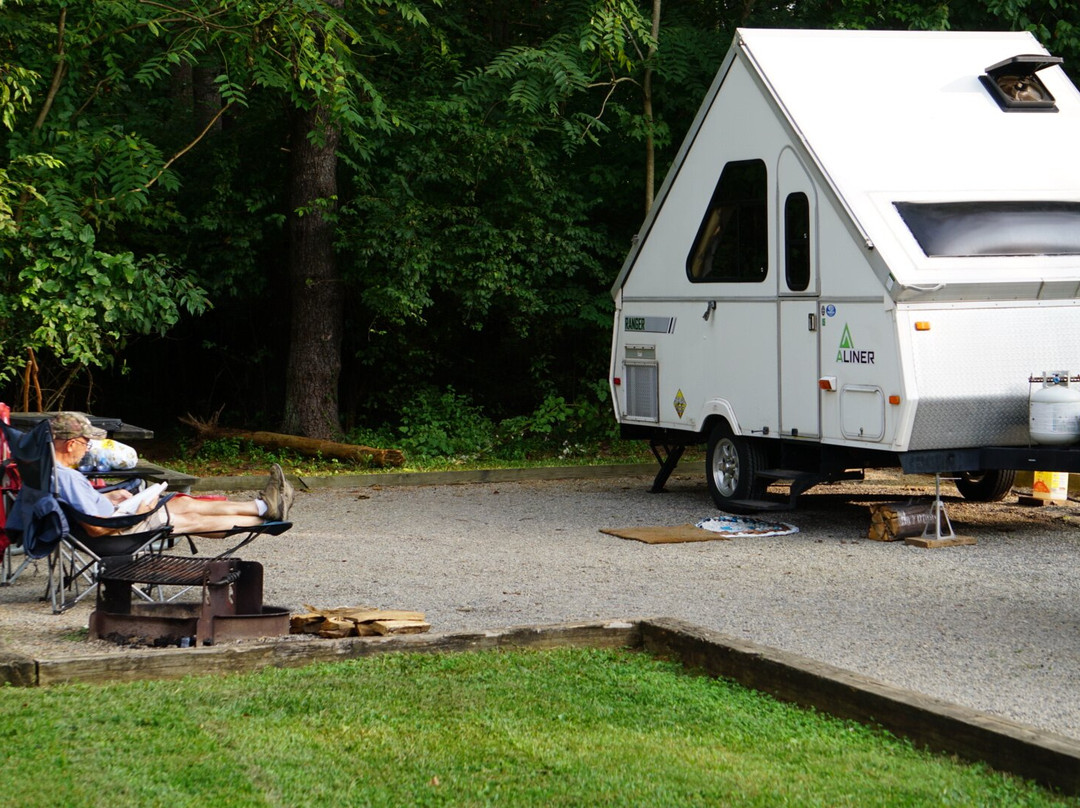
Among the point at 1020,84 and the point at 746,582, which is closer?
the point at 746,582

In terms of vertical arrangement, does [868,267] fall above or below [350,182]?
below

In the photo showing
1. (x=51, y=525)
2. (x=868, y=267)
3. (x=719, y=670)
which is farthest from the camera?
(x=868, y=267)

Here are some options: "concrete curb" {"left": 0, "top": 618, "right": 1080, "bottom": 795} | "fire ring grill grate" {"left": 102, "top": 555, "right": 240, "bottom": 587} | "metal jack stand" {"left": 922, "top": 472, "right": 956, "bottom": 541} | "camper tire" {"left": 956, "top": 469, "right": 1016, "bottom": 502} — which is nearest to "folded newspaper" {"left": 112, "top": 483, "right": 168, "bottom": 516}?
"fire ring grill grate" {"left": 102, "top": 555, "right": 240, "bottom": 587}

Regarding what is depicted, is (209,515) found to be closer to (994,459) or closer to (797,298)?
(797,298)

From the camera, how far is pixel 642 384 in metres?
12.8

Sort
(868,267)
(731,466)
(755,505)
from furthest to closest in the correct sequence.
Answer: (731,466) → (755,505) → (868,267)

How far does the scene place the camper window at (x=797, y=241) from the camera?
1058 centimetres

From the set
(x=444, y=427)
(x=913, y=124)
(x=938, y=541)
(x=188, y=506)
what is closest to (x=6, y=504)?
(x=188, y=506)

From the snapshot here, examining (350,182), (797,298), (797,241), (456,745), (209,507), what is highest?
(350,182)

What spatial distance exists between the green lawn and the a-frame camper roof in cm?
507

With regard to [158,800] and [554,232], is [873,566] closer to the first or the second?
[158,800]

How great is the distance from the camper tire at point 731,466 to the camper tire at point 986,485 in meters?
1.86

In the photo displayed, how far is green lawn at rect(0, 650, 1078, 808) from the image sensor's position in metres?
4.28

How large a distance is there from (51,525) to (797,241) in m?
5.99
